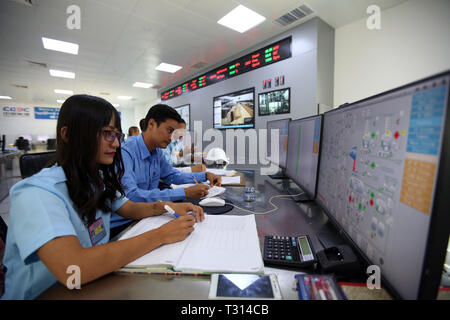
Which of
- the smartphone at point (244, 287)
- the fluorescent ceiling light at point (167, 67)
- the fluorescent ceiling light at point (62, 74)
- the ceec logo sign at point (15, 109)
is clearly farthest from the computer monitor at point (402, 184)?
the ceec logo sign at point (15, 109)

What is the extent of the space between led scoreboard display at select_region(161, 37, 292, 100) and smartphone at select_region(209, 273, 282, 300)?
337 cm

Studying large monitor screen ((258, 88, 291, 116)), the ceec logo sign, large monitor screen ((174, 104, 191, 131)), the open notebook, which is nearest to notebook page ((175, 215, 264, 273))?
the open notebook

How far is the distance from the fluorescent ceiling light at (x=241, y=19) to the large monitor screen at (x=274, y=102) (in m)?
1.05

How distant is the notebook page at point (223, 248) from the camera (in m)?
0.55

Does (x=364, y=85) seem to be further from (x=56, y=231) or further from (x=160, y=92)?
(x=160, y=92)

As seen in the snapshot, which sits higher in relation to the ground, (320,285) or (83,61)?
(83,61)

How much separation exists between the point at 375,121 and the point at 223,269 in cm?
54

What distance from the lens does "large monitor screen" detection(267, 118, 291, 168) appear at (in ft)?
5.39

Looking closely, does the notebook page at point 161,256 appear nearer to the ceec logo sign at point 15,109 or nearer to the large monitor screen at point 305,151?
the large monitor screen at point 305,151

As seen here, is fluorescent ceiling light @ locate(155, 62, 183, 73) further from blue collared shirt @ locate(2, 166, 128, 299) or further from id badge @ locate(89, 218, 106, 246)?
blue collared shirt @ locate(2, 166, 128, 299)

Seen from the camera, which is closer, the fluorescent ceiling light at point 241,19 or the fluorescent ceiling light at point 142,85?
the fluorescent ceiling light at point 241,19

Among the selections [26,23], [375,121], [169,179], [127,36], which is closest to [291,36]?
[127,36]

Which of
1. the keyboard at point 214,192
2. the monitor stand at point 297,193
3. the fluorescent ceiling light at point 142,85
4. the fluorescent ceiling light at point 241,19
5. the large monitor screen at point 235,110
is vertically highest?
the fluorescent ceiling light at point 241,19

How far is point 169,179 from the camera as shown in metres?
1.71
